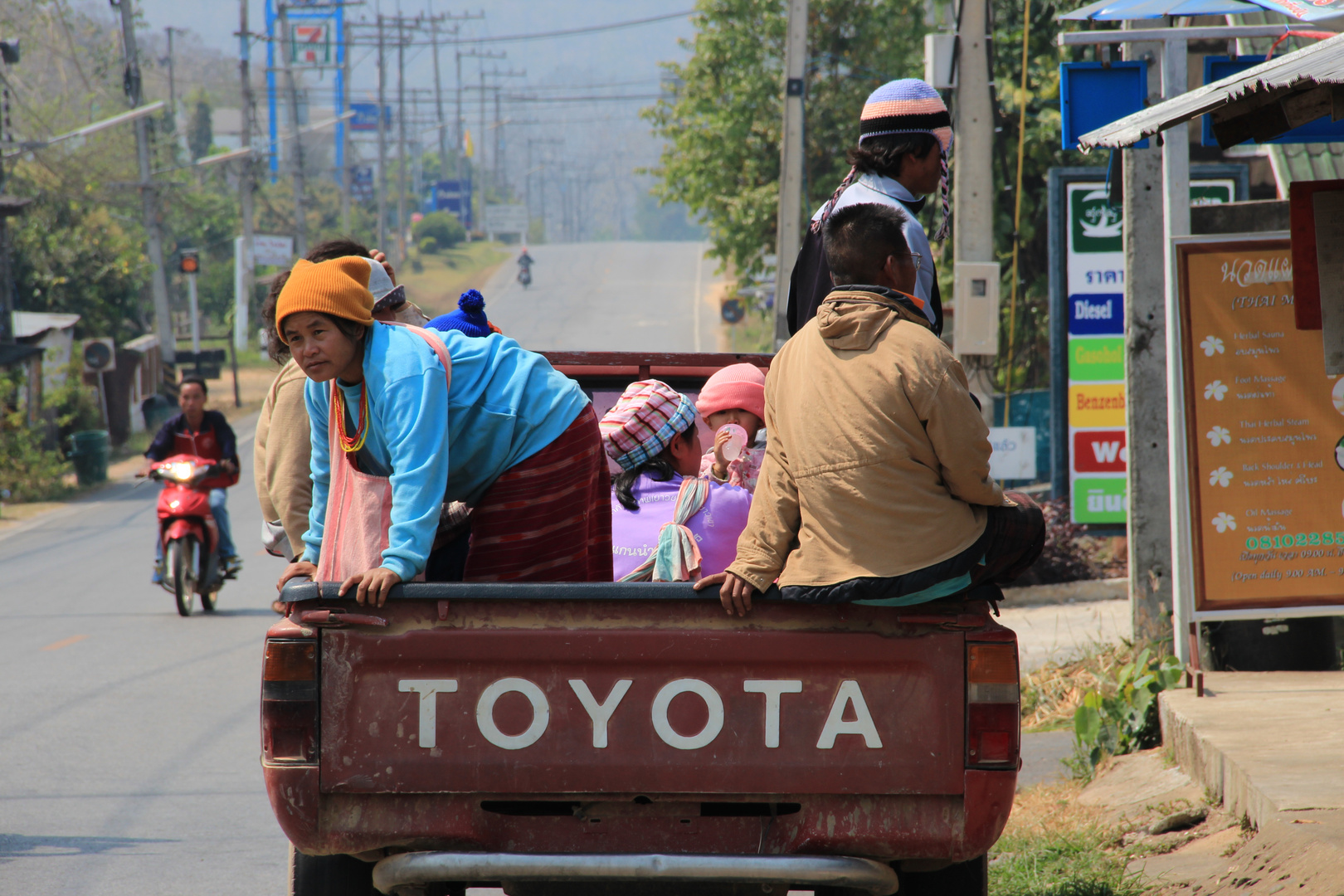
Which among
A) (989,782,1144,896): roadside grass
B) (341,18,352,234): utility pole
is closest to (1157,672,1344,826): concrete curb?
(989,782,1144,896): roadside grass

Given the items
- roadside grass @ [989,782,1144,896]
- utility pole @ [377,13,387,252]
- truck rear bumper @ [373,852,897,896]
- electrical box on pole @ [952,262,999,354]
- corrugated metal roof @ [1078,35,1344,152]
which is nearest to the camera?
truck rear bumper @ [373,852,897,896]

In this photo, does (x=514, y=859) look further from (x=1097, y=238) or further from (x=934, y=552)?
(x=1097, y=238)

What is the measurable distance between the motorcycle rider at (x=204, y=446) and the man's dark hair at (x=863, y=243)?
8996mm

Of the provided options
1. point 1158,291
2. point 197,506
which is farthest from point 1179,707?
point 197,506

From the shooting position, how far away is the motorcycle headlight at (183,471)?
37.1 feet

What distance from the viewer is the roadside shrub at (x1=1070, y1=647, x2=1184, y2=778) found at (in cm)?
596

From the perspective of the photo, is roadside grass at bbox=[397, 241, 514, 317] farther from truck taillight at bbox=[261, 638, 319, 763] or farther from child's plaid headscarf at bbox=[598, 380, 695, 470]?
truck taillight at bbox=[261, 638, 319, 763]

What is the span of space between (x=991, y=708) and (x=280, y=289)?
2394 mm

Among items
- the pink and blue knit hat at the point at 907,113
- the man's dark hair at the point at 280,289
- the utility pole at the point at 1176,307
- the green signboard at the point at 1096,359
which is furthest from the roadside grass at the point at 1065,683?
the man's dark hair at the point at 280,289

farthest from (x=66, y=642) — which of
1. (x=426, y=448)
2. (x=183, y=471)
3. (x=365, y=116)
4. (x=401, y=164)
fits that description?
(x=365, y=116)

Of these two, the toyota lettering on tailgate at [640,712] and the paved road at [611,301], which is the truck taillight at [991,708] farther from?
the paved road at [611,301]

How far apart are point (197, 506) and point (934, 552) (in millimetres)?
9350

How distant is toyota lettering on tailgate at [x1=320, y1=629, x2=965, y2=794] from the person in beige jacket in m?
0.16

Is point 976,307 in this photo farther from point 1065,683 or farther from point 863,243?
point 863,243
